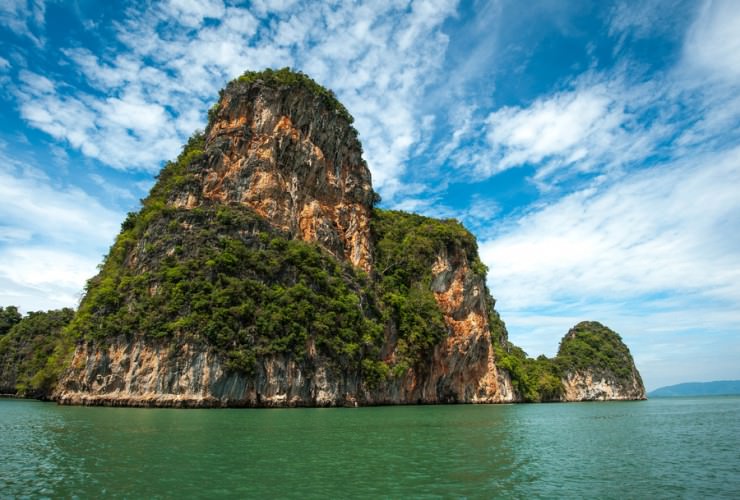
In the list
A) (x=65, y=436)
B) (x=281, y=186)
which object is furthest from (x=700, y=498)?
(x=281, y=186)

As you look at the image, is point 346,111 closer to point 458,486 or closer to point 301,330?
point 301,330

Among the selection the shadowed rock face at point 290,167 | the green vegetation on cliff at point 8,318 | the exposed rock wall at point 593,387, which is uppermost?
the shadowed rock face at point 290,167

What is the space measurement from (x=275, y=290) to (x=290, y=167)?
21.1m

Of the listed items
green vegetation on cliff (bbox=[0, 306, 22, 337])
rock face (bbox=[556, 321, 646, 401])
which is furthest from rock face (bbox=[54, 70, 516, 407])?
rock face (bbox=[556, 321, 646, 401])

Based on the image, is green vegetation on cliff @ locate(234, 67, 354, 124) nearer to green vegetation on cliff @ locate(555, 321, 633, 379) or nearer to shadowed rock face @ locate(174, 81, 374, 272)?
shadowed rock face @ locate(174, 81, 374, 272)

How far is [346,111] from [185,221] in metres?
31.9

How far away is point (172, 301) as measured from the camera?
145ft

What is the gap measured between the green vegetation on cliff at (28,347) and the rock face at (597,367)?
96.1 m

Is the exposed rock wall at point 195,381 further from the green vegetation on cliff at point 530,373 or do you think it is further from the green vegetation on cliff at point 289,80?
the green vegetation on cliff at point 289,80

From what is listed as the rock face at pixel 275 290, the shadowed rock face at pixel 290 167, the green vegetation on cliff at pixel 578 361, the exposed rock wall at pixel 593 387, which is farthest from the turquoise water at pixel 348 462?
the exposed rock wall at pixel 593 387

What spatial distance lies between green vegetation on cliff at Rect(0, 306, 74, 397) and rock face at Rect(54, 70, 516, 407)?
20398 mm

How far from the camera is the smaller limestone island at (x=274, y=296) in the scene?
43.2 metres

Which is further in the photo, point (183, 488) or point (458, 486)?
point (458, 486)

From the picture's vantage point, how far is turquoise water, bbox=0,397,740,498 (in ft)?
40.8
